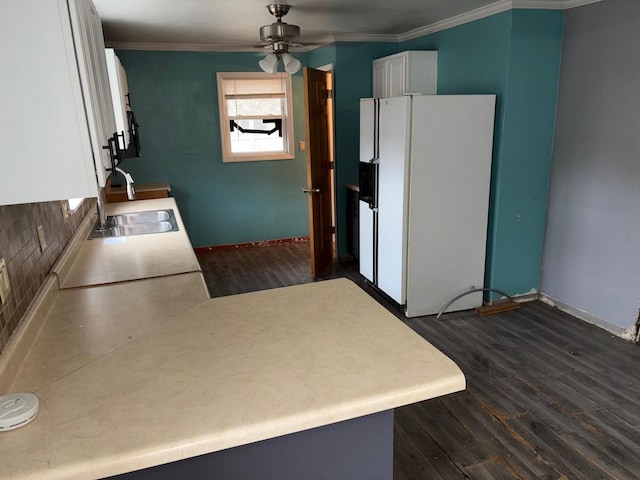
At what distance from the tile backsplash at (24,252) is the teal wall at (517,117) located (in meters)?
3.02

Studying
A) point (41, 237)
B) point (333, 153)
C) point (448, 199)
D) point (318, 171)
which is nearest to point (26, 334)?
point (41, 237)

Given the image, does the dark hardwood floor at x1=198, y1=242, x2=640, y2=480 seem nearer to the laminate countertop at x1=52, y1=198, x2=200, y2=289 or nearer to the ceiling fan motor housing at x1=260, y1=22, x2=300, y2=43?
the laminate countertop at x1=52, y1=198, x2=200, y2=289

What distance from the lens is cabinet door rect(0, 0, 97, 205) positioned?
1.03 metres

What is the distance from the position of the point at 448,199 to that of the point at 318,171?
1474mm

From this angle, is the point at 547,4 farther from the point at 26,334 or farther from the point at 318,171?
the point at 26,334

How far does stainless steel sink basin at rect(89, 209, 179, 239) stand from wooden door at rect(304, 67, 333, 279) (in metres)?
1.38

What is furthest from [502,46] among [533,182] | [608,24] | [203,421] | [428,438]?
[203,421]

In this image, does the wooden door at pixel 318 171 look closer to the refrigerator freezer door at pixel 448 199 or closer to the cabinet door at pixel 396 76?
the cabinet door at pixel 396 76

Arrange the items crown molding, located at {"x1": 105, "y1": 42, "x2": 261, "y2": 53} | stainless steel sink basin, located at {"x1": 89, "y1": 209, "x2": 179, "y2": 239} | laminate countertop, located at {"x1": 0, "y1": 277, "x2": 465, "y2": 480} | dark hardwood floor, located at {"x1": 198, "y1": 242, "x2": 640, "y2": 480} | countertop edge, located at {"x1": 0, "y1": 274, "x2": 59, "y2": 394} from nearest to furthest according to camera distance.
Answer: laminate countertop, located at {"x1": 0, "y1": 277, "x2": 465, "y2": 480}, countertop edge, located at {"x1": 0, "y1": 274, "x2": 59, "y2": 394}, dark hardwood floor, located at {"x1": 198, "y1": 242, "x2": 640, "y2": 480}, stainless steel sink basin, located at {"x1": 89, "y1": 209, "x2": 179, "y2": 239}, crown molding, located at {"x1": 105, "y1": 42, "x2": 261, "y2": 53}

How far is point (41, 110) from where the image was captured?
1.08 metres

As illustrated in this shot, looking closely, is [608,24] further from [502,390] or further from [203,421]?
[203,421]

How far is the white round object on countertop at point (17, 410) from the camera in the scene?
106cm

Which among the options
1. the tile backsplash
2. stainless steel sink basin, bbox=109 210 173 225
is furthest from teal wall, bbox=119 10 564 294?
the tile backsplash

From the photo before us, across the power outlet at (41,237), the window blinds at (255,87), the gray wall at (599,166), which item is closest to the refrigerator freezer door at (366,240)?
the gray wall at (599,166)
